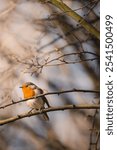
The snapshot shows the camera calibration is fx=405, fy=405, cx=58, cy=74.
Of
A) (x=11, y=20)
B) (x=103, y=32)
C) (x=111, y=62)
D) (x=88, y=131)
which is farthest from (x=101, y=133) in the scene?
(x=11, y=20)

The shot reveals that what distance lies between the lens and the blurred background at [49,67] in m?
1.76

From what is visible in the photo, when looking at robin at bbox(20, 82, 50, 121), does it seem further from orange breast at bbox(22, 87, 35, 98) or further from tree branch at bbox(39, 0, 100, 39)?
tree branch at bbox(39, 0, 100, 39)

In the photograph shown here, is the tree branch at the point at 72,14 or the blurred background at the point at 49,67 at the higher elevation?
the tree branch at the point at 72,14

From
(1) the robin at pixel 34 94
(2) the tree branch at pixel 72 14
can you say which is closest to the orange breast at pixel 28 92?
(1) the robin at pixel 34 94

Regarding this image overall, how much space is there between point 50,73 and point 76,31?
8.7 inches

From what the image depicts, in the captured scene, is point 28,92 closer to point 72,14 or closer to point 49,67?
point 49,67

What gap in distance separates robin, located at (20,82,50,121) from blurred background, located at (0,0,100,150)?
0.03 meters

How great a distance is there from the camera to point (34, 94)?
1.72 m

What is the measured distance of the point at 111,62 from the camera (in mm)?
1719

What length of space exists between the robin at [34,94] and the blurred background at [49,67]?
0.10 feet

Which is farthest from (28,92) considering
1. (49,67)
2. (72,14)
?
(72,14)

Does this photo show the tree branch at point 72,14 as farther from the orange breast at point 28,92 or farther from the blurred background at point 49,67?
the orange breast at point 28,92

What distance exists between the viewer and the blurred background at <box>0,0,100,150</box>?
1.76 metres

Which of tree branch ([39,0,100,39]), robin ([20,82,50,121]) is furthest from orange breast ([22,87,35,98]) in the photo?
tree branch ([39,0,100,39])
